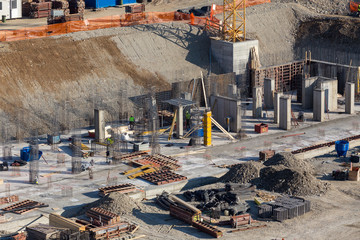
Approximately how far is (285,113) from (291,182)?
41.3ft

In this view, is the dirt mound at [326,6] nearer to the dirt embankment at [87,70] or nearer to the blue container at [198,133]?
the dirt embankment at [87,70]

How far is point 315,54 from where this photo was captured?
73.1 m

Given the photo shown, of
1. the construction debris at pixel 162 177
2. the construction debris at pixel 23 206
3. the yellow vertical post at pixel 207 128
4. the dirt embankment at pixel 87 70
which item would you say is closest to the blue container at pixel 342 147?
the yellow vertical post at pixel 207 128

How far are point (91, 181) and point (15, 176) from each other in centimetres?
440

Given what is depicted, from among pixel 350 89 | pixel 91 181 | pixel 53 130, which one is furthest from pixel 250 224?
pixel 350 89

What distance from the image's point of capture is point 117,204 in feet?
139

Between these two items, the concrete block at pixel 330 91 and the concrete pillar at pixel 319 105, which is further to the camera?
the concrete block at pixel 330 91

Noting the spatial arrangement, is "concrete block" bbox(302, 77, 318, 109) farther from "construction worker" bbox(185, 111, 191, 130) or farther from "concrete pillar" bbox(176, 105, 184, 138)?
"concrete pillar" bbox(176, 105, 184, 138)

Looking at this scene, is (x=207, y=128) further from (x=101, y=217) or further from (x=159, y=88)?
(x=101, y=217)

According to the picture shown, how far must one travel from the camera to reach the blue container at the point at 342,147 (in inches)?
2024

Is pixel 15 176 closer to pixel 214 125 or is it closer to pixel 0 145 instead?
pixel 0 145

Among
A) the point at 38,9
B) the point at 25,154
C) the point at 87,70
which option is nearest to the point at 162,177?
the point at 25,154

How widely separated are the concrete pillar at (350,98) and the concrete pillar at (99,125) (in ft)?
59.8

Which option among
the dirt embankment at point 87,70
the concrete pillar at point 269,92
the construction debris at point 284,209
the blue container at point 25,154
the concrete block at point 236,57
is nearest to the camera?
the construction debris at point 284,209
